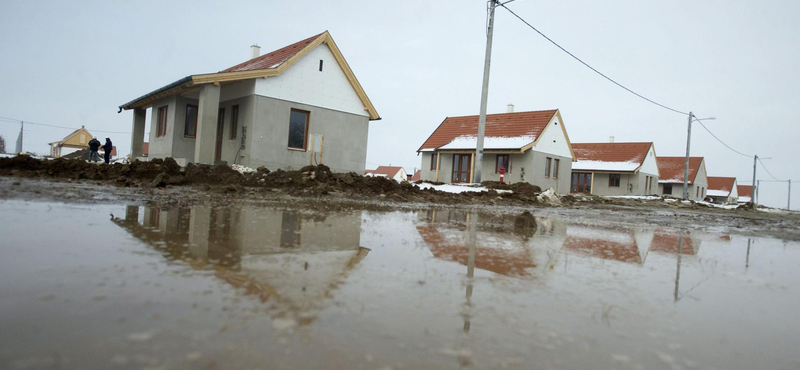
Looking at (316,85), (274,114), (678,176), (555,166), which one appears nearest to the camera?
(274,114)

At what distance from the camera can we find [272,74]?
15766 mm

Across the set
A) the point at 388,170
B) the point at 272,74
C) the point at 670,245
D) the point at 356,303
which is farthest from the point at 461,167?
the point at 388,170

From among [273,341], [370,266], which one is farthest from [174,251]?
[273,341]

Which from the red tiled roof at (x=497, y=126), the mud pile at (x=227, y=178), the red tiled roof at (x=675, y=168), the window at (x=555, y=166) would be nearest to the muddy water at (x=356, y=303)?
the mud pile at (x=227, y=178)

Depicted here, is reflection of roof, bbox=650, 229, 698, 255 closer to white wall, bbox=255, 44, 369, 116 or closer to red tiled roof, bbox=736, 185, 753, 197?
white wall, bbox=255, 44, 369, 116

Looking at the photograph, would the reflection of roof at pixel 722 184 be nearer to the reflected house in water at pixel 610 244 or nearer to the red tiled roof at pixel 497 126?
the red tiled roof at pixel 497 126

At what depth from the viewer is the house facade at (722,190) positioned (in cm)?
6375

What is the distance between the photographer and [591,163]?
38406mm

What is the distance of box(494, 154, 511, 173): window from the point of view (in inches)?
1083

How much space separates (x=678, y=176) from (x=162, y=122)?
154 ft

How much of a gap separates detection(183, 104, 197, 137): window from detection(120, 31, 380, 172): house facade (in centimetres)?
4

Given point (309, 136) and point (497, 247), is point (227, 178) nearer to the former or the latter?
point (309, 136)

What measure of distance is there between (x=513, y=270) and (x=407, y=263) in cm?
75

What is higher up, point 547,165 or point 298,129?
point 547,165
